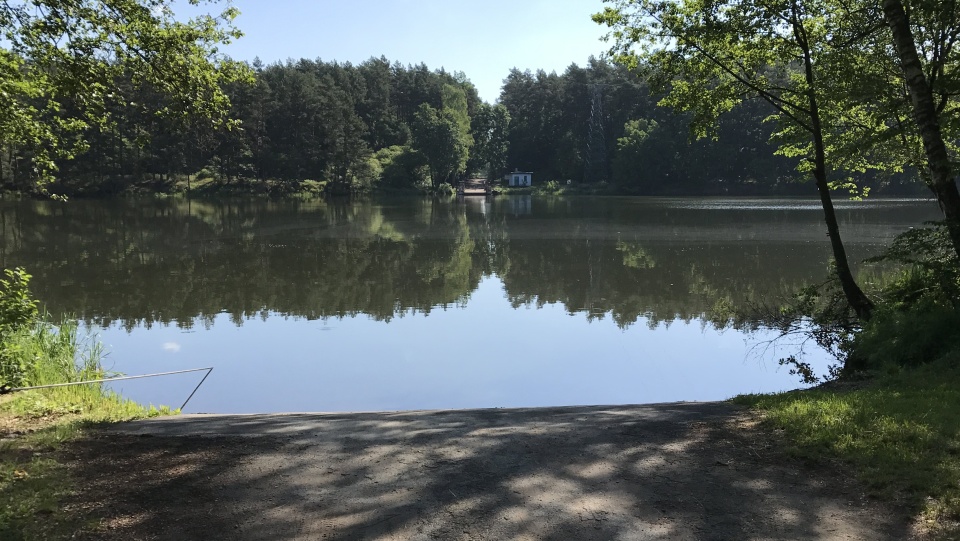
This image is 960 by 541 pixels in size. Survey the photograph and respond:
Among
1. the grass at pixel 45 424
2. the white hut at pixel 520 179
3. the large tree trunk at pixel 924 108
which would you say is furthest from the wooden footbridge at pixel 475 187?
the large tree trunk at pixel 924 108

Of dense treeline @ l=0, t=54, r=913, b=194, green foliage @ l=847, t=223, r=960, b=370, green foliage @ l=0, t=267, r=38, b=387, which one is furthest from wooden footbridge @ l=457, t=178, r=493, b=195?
green foliage @ l=0, t=267, r=38, b=387

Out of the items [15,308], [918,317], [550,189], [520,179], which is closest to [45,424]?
[15,308]

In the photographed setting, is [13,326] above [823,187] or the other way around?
the other way around

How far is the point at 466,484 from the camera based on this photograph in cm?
467

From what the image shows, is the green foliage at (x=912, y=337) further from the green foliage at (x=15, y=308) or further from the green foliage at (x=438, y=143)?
the green foliage at (x=438, y=143)

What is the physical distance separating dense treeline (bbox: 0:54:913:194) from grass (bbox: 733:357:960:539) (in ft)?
226

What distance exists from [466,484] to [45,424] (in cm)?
418

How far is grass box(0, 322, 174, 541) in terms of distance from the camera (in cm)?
402

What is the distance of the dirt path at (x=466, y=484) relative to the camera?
4.02 m

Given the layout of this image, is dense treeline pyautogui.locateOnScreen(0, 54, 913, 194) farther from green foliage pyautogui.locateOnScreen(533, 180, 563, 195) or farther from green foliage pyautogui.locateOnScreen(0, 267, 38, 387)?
green foliage pyautogui.locateOnScreen(0, 267, 38, 387)

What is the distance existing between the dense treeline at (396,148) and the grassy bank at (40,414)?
217 ft

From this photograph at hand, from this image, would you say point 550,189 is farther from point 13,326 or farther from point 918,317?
point 13,326

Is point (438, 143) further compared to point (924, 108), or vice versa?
point (438, 143)

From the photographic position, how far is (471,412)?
24.1ft
